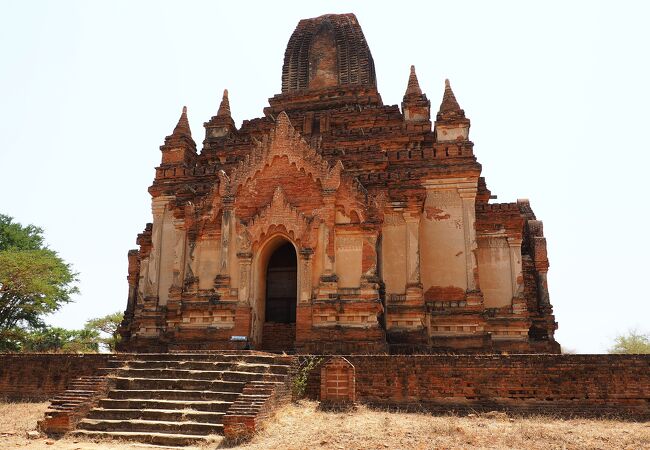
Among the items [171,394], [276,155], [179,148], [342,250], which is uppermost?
[179,148]

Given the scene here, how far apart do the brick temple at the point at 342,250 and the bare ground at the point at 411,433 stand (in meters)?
4.70

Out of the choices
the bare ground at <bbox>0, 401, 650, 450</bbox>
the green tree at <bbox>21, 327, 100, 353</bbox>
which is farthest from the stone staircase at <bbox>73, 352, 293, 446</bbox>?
the green tree at <bbox>21, 327, 100, 353</bbox>

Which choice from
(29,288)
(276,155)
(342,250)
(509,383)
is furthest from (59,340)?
(509,383)

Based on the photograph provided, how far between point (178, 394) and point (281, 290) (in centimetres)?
719

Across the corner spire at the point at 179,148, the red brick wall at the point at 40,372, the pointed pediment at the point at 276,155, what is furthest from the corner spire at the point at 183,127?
the red brick wall at the point at 40,372

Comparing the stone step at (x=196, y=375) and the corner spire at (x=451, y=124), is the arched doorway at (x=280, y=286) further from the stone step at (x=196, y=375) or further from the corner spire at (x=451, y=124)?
the corner spire at (x=451, y=124)

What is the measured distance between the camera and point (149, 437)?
9766 mm

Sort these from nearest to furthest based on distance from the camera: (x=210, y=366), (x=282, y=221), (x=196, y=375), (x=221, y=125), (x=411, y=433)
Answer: (x=411, y=433)
(x=196, y=375)
(x=210, y=366)
(x=282, y=221)
(x=221, y=125)

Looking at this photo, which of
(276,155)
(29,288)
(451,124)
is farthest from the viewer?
(29,288)

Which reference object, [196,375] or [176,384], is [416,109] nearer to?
[196,375]

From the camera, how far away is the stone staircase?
9984 millimetres

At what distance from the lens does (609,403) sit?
36.1 ft

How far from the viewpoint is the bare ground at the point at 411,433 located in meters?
8.80

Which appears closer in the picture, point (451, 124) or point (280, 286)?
point (280, 286)
